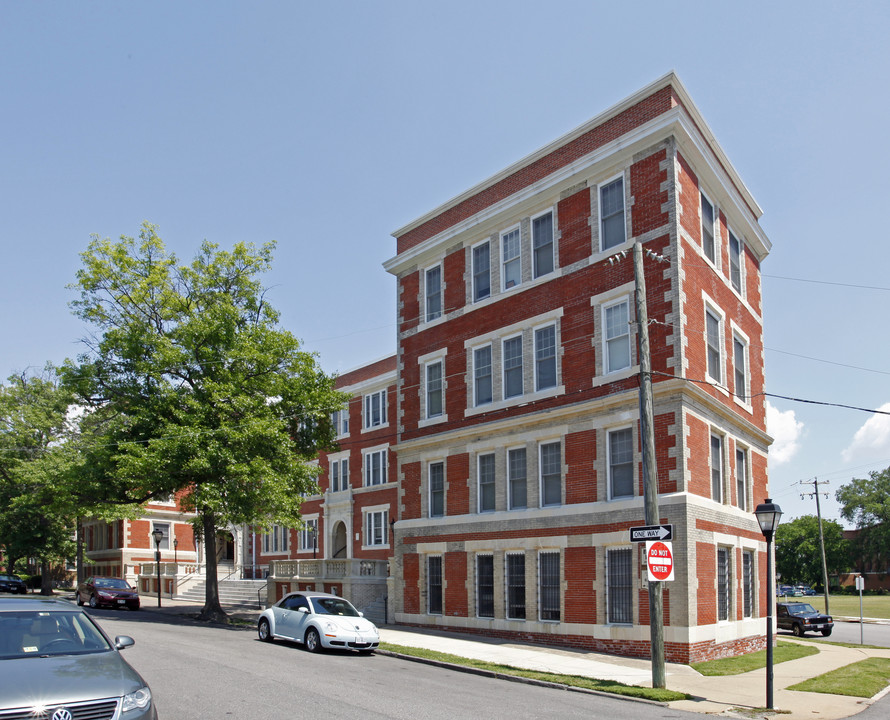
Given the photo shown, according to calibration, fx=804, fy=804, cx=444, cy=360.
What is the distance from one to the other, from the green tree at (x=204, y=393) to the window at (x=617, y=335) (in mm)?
11544

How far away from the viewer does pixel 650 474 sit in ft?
52.8

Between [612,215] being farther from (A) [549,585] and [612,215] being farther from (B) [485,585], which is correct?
(B) [485,585]

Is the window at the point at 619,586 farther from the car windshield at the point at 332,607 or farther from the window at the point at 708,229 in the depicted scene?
the window at the point at 708,229

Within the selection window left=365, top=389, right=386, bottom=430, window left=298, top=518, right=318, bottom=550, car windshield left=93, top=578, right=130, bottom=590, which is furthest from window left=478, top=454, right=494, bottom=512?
window left=298, top=518, right=318, bottom=550

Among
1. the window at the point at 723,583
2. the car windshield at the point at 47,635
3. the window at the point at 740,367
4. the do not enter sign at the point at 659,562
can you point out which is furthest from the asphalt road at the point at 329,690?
the window at the point at 740,367

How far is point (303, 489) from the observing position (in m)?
30.0

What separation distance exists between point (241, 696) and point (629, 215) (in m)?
Answer: 16.3

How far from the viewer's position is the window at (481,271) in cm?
2719

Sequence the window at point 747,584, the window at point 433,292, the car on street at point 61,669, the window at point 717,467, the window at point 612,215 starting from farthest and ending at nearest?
the window at point 433,292
the window at point 747,584
the window at point 612,215
the window at point 717,467
the car on street at point 61,669

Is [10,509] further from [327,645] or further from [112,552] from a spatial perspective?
[327,645]

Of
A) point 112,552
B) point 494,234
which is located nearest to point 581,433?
point 494,234

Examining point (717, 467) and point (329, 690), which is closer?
point (329, 690)

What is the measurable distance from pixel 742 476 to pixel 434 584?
1073 cm

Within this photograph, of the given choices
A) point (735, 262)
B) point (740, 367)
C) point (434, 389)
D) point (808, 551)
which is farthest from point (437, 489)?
point (808, 551)
